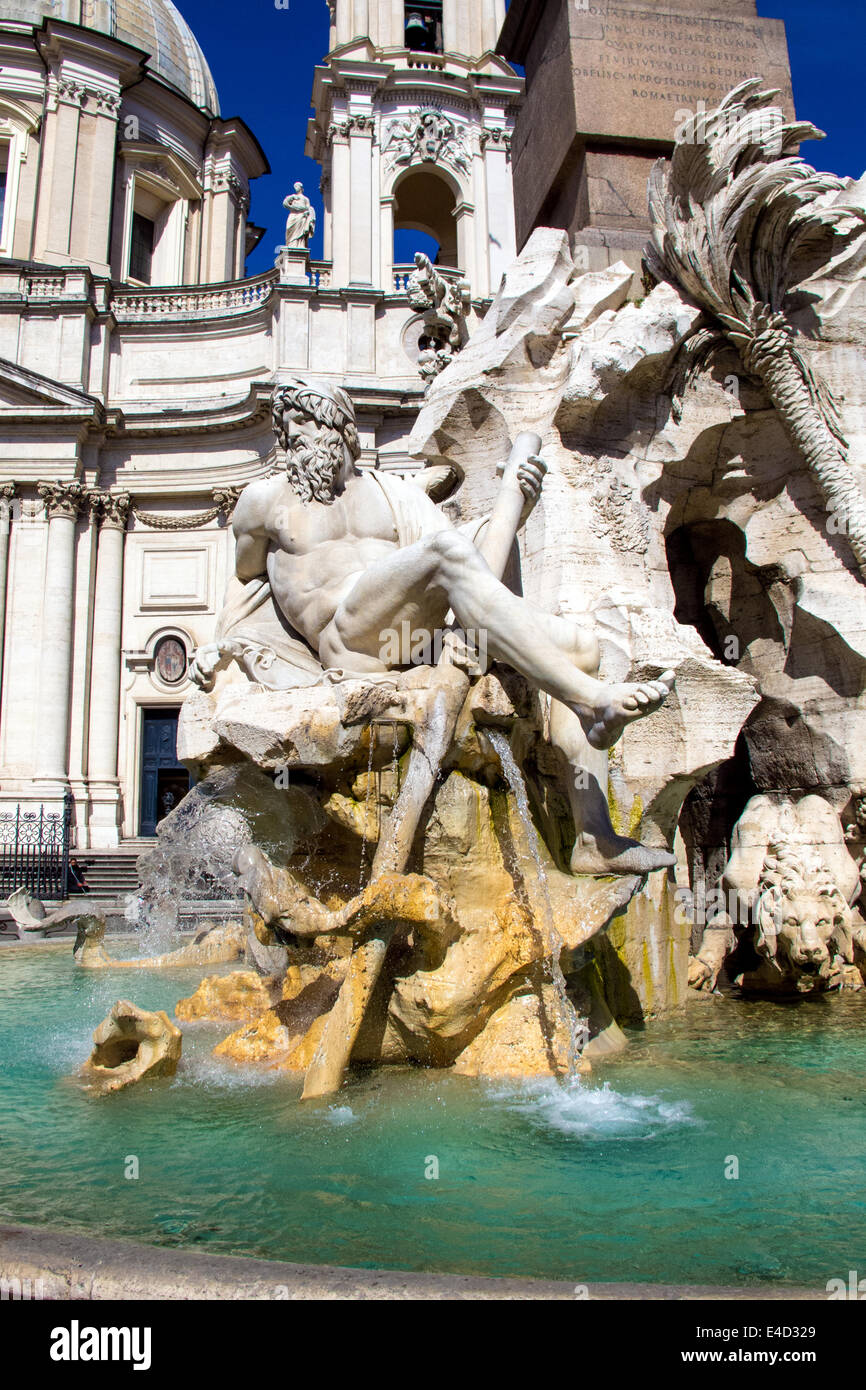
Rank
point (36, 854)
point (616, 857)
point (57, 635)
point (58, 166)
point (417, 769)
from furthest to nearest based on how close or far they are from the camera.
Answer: point (58, 166)
point (57, 635)
point (36, 854)
point (616, 857)
point (417, 769)

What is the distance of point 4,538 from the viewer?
24484 millimetres

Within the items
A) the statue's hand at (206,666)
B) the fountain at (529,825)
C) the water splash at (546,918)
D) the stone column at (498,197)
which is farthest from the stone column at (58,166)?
the water splash at (546,918)

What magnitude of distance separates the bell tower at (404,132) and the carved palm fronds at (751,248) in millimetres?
20561

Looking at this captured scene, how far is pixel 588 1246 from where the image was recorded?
242cm

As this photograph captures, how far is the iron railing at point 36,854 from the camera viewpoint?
56.0 ft

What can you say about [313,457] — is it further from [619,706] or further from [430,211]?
[430,211]

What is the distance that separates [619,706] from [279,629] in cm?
198

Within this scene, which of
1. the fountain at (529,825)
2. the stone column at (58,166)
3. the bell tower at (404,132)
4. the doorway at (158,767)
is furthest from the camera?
the stone column at (58,166)

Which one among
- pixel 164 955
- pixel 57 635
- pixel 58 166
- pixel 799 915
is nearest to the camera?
pixel 799 915

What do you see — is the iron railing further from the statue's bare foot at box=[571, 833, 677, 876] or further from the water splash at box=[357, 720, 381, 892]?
the statue's bare foot at box=[571, 833, 677, 876]

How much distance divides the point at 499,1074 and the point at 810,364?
15.1 feet

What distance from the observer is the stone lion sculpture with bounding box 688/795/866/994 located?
5.25 meters

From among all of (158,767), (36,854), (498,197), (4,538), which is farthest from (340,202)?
(36,854)

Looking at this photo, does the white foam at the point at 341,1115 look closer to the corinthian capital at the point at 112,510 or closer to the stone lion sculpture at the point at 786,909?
the stone lion sculpture at the point at 786,909
